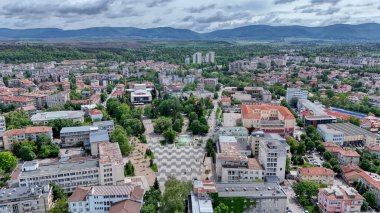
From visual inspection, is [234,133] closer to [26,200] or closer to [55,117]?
[26,200]

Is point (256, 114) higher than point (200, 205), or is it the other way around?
point (256, 114)

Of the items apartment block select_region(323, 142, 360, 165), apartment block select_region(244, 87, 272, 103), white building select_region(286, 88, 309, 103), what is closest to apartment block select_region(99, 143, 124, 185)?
apartment block select_region(323, 142, 360, 165)

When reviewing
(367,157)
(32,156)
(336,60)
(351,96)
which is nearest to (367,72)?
(336,60)

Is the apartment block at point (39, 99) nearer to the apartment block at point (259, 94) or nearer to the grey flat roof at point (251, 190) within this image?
the apartment block at point (259, 94)

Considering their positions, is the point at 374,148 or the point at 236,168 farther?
the point at 374,148

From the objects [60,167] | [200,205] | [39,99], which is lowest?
[200,205]

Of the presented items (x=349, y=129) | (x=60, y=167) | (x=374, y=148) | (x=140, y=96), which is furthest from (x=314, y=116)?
(x=60, y=167)
